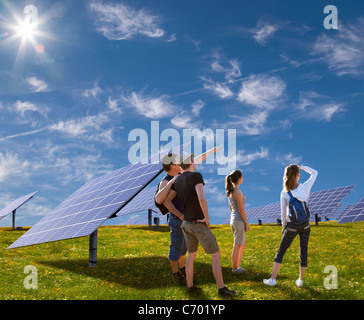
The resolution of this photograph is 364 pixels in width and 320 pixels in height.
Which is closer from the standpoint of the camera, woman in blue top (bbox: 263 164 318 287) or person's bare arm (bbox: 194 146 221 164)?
woman in blue top (bbox: 263 164 318 287)

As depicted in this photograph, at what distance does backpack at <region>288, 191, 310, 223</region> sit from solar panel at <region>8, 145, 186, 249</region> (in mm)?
5120

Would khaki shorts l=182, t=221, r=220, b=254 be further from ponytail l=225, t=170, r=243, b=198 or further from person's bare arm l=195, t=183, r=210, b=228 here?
ponytail l=225, t=170, r=243, b=198

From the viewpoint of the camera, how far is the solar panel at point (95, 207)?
12.5m

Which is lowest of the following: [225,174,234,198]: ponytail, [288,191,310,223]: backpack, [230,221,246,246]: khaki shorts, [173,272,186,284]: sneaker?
[173,272,186,284]: sneaker

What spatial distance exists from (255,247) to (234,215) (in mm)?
8498

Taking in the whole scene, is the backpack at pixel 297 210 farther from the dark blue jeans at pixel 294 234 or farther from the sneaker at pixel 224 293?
the sneaker at pixel 224 293

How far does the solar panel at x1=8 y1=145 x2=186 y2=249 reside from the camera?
41.0ft

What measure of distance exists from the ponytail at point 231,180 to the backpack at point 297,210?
2.03m

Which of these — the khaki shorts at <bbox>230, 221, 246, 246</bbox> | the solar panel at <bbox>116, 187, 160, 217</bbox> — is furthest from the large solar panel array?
the khaki shorts at <bbox>230, 221, 246, 246</bbox>

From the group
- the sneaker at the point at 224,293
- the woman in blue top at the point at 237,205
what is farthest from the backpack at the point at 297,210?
the sneaker at the point at 224,293

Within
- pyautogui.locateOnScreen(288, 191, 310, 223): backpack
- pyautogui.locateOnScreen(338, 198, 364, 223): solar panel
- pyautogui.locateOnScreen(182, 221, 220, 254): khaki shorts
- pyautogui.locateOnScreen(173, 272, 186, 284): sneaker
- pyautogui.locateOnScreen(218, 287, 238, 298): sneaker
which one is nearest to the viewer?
pyautogui.locateOnScreen(182, 221, 220, 254): khaki shorts
